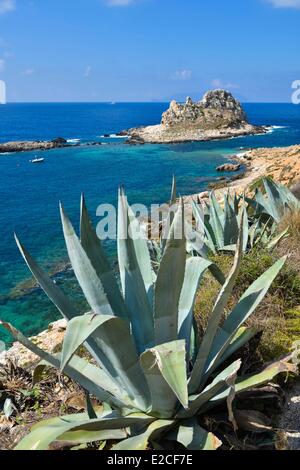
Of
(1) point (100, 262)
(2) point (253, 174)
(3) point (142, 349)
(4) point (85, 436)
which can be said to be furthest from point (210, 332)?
(2) point (253, 174)

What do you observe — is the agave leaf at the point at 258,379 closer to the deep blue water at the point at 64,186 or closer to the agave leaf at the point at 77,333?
the agave leaf at the point at 77,333

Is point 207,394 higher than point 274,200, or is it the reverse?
point 274,200

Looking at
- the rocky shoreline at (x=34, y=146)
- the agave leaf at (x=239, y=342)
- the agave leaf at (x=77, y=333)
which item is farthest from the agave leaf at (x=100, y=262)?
the rocky shoreline at (x=34, y=146)

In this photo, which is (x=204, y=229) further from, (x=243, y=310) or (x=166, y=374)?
(x=166, y=374)

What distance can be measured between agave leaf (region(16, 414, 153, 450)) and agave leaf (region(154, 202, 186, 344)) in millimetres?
407

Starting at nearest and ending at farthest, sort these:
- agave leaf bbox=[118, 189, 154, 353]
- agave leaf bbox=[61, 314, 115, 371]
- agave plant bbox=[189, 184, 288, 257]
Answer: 1. agave leaf bbox=[61, 314, 115, 371]
2. agave leaf bbox=[118, 189, 154, 353]
3. agave plant bbox=[189, 184, 288, 257]

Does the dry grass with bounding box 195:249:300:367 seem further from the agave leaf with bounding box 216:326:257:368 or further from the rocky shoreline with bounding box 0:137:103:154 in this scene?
the rocky shoreline with bounding box 0:137:103:154

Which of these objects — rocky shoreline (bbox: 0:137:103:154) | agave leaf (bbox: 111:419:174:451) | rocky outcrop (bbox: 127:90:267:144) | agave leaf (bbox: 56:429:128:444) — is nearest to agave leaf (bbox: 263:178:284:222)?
agave leaf (bbox: 111:419:174:451)

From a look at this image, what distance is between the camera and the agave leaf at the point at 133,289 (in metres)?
2.49

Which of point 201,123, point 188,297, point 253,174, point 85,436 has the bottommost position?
point 253,174

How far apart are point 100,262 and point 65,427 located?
0.78 m

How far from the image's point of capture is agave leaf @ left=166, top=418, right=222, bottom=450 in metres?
2.07

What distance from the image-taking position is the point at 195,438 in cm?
214

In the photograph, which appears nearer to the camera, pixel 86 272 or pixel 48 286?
pixel 86 272
